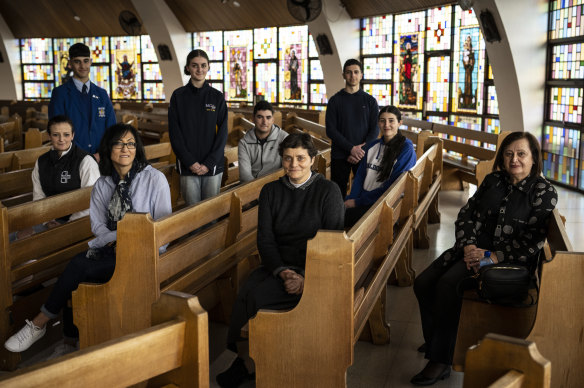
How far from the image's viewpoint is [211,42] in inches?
576

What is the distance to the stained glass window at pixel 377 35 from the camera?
11461 mm

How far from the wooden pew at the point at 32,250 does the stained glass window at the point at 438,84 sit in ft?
25.9

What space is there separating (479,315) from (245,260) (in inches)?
52.5

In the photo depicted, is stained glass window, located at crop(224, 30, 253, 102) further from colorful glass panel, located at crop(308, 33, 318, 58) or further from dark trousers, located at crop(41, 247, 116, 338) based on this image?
dark trousers, located at crop(41, 247, 116, 338)

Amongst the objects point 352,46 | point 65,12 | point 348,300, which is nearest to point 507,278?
point 348,300

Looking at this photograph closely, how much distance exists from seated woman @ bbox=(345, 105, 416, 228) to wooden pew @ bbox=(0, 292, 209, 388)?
2.86m

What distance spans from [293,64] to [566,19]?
253 inches

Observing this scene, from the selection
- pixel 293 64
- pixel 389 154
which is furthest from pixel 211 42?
pixel 389 154

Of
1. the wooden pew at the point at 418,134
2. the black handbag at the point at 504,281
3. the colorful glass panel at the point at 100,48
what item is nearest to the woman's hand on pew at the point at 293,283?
the black handbag at the point at 504,281

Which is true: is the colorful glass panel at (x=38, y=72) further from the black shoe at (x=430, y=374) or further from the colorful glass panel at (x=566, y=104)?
the black shoe at (x=430, y=374)

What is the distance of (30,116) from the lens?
36.1 feet

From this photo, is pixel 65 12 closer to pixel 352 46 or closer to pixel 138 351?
pixel 352 46

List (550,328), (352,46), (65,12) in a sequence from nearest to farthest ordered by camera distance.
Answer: (550,328), (352,46), (65,12)

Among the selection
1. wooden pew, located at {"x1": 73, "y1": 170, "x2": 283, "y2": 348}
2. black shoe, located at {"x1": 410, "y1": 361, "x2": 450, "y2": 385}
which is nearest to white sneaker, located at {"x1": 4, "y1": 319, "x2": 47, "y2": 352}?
wooden pew, located at {"x1": 73, "y1": 170, "x2": 283, "y2": 348}
